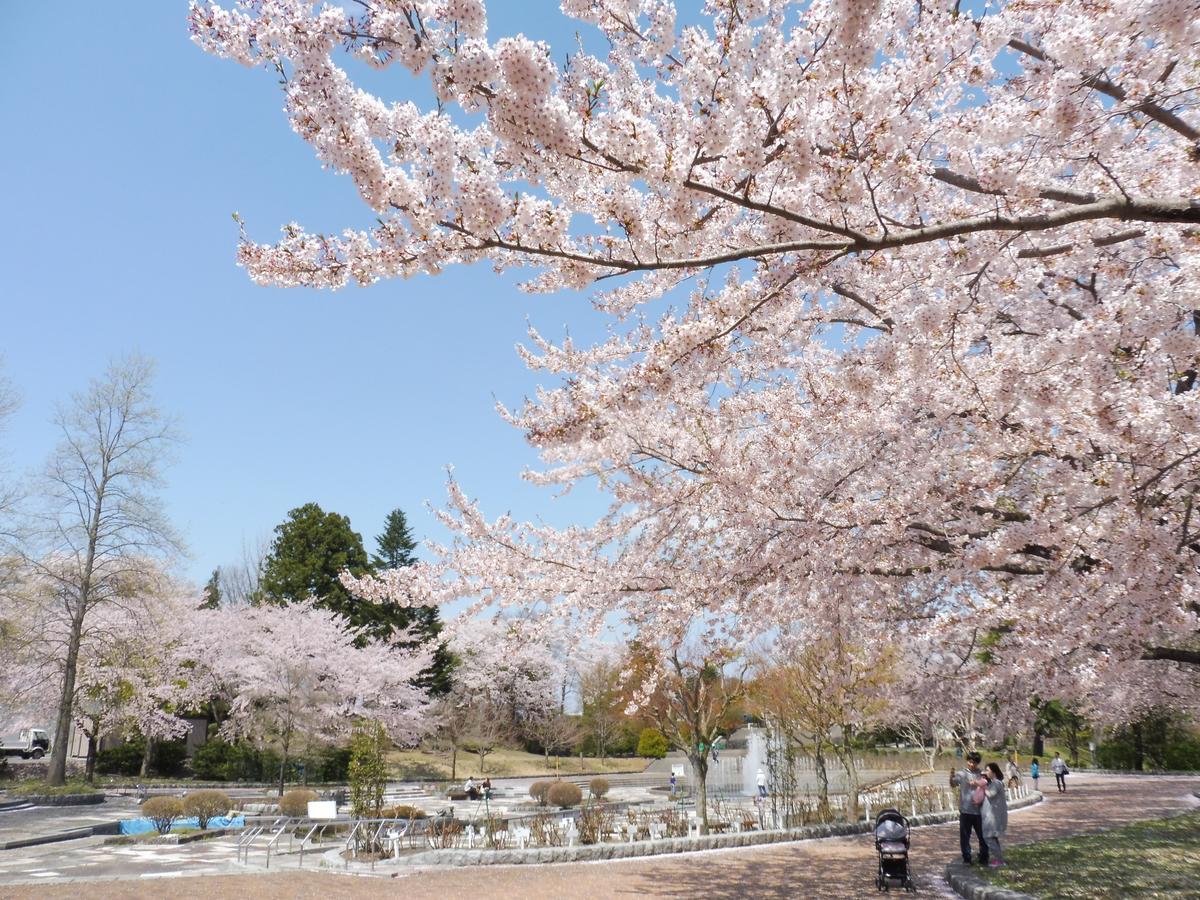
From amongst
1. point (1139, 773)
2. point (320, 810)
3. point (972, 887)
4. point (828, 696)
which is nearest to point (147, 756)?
point (320, 810)

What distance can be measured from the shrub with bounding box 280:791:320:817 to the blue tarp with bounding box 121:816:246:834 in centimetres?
91

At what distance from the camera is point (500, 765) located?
35844 millimetres

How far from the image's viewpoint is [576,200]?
4586mm

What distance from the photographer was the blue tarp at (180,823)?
1579cm

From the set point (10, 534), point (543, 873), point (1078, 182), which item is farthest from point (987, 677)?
point (10, 534)

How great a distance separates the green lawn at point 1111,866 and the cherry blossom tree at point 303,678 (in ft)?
67.1

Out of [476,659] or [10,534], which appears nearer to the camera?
[10,534]

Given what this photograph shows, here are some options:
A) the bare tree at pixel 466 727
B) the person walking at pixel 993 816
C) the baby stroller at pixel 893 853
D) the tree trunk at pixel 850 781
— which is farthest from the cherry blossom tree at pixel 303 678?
the person walking at pixel 993 816

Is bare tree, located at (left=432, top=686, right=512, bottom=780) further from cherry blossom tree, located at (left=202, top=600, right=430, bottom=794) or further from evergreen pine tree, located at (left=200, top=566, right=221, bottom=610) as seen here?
evergreen pine tree, located at (left=200, top=566, right=221, bottom=610)

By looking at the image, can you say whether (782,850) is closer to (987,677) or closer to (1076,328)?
(987,677)

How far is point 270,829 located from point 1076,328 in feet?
58.1

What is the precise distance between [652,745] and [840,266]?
39899 millimetres

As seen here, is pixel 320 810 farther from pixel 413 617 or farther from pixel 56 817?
pixel 413 617

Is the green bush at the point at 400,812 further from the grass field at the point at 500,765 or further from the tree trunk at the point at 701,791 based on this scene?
the grass field at the point at 500,765
